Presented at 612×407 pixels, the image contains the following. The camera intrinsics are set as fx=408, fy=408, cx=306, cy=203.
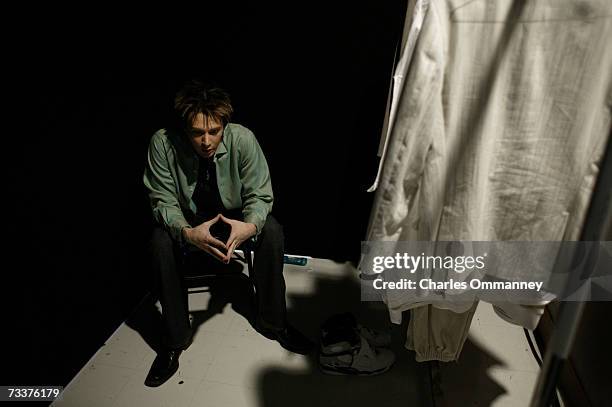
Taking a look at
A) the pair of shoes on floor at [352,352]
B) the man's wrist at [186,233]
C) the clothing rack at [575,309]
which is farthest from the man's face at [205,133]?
the clothing rack at [575,309]

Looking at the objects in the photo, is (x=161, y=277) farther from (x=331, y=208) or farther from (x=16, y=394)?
(x=331, y=208)

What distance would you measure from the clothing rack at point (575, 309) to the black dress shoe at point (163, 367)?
1298 millimetres

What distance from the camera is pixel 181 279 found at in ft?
4.86

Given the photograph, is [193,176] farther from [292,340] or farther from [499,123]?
[499,123]

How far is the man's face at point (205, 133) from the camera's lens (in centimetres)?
134

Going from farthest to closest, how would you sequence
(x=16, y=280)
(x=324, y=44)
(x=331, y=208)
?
1. (x=331, y=208)
2. (x=324, y=44)
3. (x=16, y=280)

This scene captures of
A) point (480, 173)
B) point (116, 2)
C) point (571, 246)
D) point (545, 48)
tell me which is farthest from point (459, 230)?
point (116, 2)

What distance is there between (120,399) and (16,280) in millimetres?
574

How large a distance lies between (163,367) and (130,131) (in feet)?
2.95

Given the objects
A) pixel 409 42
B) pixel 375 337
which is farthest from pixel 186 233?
pixel 409 42

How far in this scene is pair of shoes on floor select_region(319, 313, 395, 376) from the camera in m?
1.51

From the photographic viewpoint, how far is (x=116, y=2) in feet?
4.52

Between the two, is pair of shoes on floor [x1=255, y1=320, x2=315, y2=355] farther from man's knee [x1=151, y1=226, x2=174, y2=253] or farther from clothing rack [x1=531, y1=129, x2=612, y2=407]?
clothing rack [x1=531, y1=129, x2=612, y2=407]

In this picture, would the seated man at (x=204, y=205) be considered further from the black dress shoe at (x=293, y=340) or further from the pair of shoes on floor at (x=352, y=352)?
the pair of shoes on floor at (x=352, y=352)
